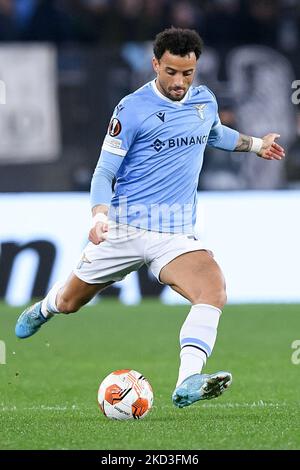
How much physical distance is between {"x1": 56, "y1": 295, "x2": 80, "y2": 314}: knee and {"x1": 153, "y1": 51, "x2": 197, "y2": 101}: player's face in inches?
58.4

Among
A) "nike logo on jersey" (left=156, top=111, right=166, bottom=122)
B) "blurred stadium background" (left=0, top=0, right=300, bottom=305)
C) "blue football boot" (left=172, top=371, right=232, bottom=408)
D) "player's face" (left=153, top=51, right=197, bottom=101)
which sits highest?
"player's face" (left=153, top=51, right=197, bottom=101)

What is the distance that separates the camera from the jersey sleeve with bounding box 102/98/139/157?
6.97 metres

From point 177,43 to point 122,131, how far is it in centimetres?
59

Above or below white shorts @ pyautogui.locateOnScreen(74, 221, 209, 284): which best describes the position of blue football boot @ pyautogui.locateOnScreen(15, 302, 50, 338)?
below

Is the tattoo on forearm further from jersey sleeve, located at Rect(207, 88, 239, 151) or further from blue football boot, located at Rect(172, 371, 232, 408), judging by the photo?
blue football boot, located at Rect(172, 371, 232, 408)

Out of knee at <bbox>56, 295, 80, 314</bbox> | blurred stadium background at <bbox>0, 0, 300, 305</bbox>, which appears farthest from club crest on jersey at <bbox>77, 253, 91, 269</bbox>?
blurred stadium background at <bbox>0, 0, 300, 305</bbox>

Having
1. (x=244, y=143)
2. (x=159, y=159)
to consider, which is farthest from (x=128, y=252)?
(x=244, y=143)

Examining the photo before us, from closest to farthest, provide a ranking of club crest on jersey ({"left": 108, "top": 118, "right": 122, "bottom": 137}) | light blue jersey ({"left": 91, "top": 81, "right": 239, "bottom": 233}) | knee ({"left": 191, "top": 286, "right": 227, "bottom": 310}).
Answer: knee ({"left": 191, "top": 286, "right": 227, "bottom": 310}), club crest on jersey ({"left": 108, "top": 118, "right": 122, "bottom": 137}), light blue jersey ({"left": 91, "top": 81, "right": 239, "bottom": 233})

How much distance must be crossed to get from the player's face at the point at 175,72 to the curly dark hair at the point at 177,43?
0.08 ft

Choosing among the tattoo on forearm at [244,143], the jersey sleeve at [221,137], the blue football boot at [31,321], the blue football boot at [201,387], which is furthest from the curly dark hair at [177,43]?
the blue football boot at [31,321]

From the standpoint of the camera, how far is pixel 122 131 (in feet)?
22.9

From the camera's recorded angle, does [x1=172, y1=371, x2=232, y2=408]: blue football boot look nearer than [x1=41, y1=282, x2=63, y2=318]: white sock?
Yes

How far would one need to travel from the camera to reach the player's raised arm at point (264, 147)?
7.69m
